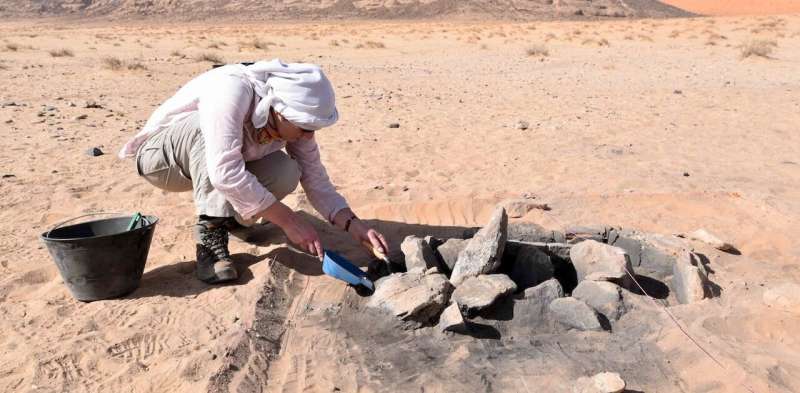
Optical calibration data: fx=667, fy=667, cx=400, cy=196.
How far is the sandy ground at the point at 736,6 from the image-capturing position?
52.9 meters

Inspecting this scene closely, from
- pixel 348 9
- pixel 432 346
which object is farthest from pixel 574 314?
pixel 348 9

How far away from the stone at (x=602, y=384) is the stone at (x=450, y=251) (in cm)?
128

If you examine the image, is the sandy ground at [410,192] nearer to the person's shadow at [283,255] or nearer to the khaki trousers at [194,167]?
the person's shadow at [283,255]

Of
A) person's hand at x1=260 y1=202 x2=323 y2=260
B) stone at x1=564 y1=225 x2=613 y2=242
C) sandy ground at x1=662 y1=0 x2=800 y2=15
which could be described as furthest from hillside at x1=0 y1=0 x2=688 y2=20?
person's hand at x1=260 y1=202 x2=323 y2=260

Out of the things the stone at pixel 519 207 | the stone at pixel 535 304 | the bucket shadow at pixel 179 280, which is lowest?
the stone at pixel 519 207

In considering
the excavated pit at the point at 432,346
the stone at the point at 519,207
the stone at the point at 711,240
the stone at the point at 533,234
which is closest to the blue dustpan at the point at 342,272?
the excavated pit at the point at 432,346

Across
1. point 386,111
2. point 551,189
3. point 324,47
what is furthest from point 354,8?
point 551,189

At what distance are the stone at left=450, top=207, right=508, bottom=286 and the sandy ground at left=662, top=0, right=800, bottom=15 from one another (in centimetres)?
5655

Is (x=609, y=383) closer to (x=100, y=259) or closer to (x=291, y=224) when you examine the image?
(x=291, y=224)

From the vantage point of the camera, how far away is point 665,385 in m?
2.61

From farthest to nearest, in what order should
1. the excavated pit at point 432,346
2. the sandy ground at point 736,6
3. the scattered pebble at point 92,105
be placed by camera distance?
1. the sandy ground at point 736,6
2. the scattered pebble at point 92,105
3. the excavated pit at point 432,346

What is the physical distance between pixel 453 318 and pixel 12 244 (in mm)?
2642

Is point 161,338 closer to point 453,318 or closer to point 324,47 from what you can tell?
point 453,318

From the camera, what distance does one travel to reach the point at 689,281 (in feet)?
11.0
